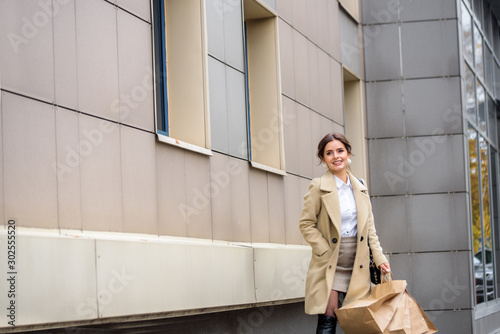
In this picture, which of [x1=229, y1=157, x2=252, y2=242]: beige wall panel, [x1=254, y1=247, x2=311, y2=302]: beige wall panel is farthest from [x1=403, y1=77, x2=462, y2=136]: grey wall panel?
[x1=229, y1=157, x2=252, y2=242]: beige wall panel

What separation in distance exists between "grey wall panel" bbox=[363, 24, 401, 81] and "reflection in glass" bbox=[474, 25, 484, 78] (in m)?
2.87

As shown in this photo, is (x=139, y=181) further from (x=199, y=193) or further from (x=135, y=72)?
(x=199, y=193)

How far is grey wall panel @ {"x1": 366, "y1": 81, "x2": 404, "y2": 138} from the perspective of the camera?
1534 cm

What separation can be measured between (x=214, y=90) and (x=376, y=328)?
3.21m

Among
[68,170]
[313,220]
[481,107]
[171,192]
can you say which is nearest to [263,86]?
[171,192]

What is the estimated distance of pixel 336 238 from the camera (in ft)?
24.1

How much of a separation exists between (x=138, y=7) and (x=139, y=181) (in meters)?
1.42

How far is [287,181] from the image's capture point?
10906 millimetres

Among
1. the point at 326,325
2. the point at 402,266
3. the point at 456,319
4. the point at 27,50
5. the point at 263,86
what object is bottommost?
the point at 456,319

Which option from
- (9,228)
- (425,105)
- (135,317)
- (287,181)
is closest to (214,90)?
(287,181)

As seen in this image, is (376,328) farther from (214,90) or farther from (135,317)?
(214,90)

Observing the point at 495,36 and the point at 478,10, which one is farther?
the point at 495,36

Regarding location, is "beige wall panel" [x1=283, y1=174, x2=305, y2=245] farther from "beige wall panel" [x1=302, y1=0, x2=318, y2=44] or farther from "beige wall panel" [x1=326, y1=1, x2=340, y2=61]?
"beige wall panel" [x1=326, y1=1, x2=340, y2=61]

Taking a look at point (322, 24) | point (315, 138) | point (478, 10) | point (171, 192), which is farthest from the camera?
point (478, 10)
